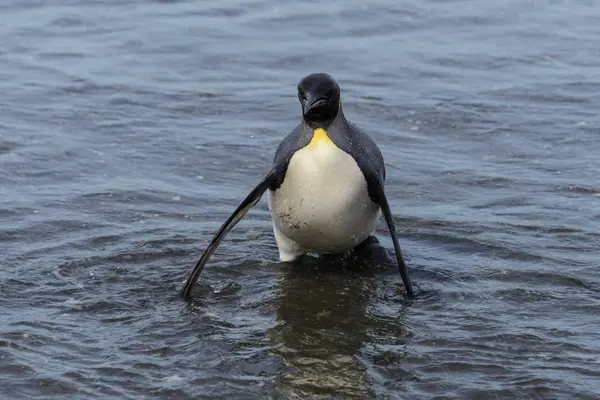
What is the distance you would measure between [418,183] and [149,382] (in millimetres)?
3675

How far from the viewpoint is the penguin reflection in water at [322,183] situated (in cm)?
654

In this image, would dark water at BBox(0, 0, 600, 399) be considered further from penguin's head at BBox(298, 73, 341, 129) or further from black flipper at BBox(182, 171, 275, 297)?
penguin's head at BBox(298, 73, 341, 129)

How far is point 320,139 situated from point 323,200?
33 cm

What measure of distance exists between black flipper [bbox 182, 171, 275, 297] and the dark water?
118mm

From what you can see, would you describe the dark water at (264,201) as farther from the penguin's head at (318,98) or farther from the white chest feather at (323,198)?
the penguin's head at (318,98)

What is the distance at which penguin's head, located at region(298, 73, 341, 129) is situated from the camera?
6.50 m

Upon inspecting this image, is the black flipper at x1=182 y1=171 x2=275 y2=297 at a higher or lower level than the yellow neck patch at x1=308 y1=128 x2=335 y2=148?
lower

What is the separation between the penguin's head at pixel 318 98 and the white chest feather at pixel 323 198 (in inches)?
5.0

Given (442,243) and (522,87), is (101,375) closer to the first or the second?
(442,243)

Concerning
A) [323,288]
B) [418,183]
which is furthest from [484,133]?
[323,288]

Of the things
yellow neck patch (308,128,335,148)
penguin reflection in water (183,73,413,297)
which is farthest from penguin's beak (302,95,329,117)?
yellow neck patch (308,128,335,148)

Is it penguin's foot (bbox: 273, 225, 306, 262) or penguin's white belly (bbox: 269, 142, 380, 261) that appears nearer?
penguin's white belly (bbox: 269, 142, 380, 261)

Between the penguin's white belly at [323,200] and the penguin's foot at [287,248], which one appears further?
the penguin's foot at [287,248]

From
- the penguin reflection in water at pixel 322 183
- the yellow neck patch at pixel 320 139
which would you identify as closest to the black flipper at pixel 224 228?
the penguin reflection in water at pixel 322 183
